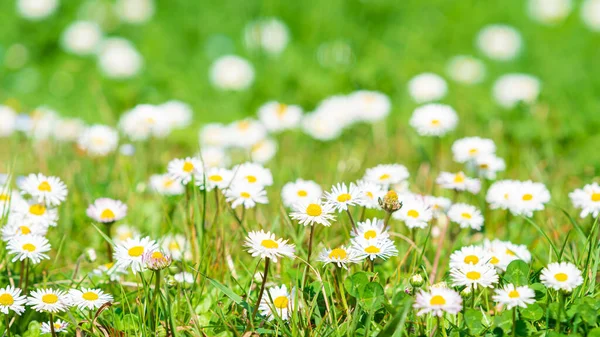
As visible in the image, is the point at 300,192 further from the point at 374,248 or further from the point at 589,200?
the point at 589,200

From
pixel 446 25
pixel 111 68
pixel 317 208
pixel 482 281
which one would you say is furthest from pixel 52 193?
pixel 446 25

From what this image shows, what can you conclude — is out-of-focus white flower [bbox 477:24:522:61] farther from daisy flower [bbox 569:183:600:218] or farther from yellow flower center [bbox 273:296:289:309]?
yellow flower center [bbox 273:296:289:309]

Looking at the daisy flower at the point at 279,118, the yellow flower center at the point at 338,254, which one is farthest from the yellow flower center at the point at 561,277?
the daisy flower at the point at 279,118

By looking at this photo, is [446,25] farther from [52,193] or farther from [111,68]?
[52,193]

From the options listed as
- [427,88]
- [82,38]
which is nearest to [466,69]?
[427,88]

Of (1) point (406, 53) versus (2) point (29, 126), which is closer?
(2) point (29, 126)

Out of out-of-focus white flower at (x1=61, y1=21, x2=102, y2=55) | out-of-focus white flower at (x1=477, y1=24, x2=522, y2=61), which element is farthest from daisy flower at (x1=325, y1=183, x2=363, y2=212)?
out-of-focus white flower at (x1=61, y1=21, x2=102, y2=55)
